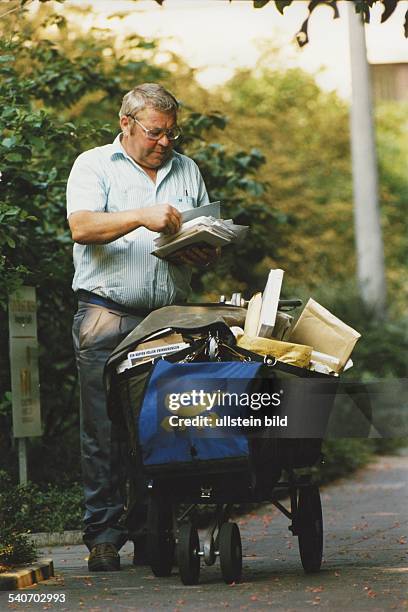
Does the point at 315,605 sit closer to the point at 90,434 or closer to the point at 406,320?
the point at 90,434

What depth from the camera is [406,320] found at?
16.9 metres

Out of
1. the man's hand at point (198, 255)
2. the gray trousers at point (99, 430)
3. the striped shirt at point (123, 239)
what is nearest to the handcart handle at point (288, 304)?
the man's hand at point (198, 255)

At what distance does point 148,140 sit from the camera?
6.43 m

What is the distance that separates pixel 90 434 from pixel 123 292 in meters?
0.69

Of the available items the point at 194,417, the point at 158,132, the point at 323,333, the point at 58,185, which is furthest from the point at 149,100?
the point at 58,185

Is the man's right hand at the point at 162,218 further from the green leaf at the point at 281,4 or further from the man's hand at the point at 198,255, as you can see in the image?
the green leaf at the point at 281,4

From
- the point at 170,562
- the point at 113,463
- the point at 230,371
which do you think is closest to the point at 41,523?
the point at 113,463

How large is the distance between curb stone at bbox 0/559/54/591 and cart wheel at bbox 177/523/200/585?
70 centimetres

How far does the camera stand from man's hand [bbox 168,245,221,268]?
20.3 feet

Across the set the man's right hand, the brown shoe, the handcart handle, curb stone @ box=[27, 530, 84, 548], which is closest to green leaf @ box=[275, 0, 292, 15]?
the man's right hand

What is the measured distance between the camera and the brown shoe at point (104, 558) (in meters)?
6.36

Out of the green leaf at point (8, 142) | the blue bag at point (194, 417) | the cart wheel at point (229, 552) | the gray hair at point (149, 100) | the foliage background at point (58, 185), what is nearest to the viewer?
the blue bag at point (194, 417)

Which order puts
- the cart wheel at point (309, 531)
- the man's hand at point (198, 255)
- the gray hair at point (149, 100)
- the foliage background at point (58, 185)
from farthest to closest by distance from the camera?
the foliage background at point (58, 185)
the gray hair at point (149, 100)
the man's hand at point (198, 255)
the cart wheel at point (309, 531)

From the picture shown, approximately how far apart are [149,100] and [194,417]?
1.71 metres
